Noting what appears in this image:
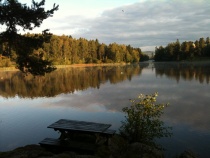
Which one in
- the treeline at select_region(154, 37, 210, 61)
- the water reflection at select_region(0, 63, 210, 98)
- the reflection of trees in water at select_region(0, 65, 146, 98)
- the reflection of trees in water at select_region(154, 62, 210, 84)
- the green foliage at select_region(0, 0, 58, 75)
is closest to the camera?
the green foliage at select_region(0, 0, 58, 75)

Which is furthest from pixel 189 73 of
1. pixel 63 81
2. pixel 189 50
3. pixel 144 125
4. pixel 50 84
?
pixel 189 50

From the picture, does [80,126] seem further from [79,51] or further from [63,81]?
[79,51]

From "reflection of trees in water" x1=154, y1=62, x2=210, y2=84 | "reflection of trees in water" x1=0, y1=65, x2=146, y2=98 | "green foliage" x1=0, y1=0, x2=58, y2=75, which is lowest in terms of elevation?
"reflection of trees in water" x1=0, y1=65, x2=146, y2=98

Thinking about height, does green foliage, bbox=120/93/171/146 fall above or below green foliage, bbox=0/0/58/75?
below

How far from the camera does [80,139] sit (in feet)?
51.6

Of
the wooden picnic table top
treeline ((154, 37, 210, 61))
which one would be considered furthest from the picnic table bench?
treeline ((154, 37, 210, 61))

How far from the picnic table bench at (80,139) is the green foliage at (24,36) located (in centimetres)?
336

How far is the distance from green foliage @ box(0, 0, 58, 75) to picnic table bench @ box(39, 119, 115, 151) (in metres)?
3.36

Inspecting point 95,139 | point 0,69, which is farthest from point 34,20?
point 0,69

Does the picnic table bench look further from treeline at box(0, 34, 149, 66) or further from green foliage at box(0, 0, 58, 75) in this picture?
treeline at box(0, 34, 149, 66)

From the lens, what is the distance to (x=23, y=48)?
14.3m

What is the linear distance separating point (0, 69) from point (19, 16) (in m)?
121

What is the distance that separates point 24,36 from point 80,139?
6780 mm

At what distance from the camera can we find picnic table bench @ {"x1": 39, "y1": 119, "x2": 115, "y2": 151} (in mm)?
13945
